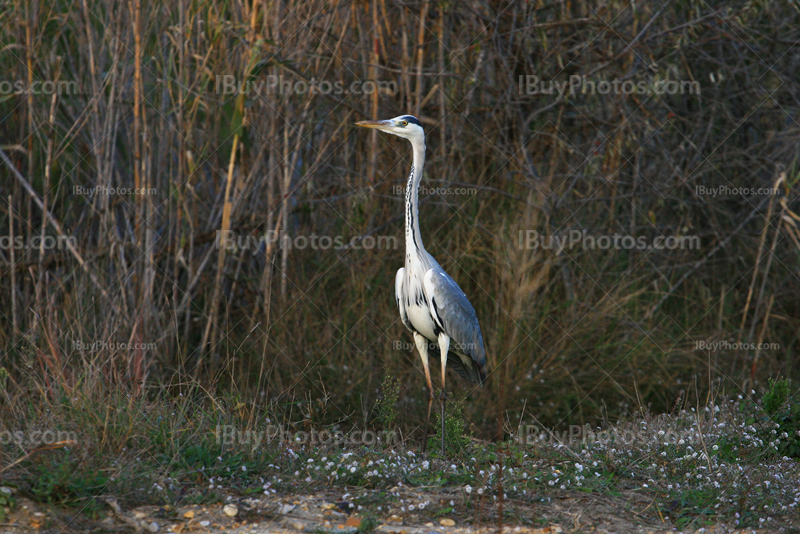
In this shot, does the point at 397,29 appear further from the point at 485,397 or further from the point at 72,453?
the point at 72,453

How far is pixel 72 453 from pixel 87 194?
415 cm

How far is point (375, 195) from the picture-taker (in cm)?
780

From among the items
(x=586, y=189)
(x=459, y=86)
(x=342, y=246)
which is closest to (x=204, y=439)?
(x=342, y=246)

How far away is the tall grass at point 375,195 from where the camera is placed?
6.84m

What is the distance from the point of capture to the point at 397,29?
8.23 m
